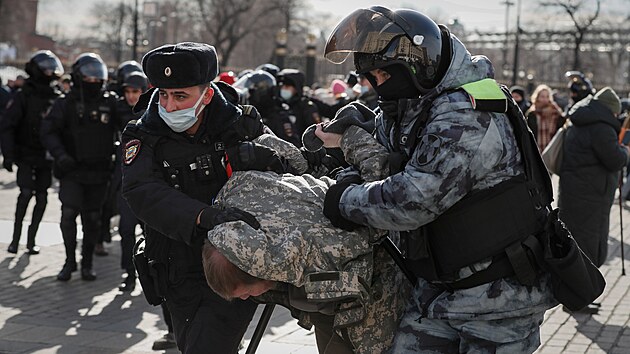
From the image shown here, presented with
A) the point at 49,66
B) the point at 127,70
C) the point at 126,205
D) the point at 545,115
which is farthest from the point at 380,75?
the point at 545,115

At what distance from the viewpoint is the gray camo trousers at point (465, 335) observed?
354cm

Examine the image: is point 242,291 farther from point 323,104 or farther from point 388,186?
point 323,104

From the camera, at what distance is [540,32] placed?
199 feet

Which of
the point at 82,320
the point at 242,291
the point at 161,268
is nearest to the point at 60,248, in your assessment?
the point at 82,320

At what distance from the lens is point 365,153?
3.60 meters

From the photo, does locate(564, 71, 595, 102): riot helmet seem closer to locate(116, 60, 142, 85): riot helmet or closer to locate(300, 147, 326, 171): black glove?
locate(116, 60, 142, 85): riot helmet

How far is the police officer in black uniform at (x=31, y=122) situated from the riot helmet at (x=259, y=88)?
2074 mm

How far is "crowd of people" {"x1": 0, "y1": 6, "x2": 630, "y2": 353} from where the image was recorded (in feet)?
11.2

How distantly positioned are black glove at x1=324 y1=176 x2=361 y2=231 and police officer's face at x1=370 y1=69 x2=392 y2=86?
384 mm

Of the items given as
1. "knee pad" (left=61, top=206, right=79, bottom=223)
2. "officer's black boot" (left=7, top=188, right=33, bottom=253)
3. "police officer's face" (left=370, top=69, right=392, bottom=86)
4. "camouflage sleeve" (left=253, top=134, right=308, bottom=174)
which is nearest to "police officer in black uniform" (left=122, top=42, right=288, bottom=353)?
"camouflage sleeve" (left=253, top=134, right=308, bottom=174)

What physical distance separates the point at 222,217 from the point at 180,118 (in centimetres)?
83

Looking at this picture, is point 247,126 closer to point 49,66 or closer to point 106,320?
point 106,320

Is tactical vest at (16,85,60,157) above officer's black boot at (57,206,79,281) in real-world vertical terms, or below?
above

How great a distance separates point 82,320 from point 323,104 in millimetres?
5438
